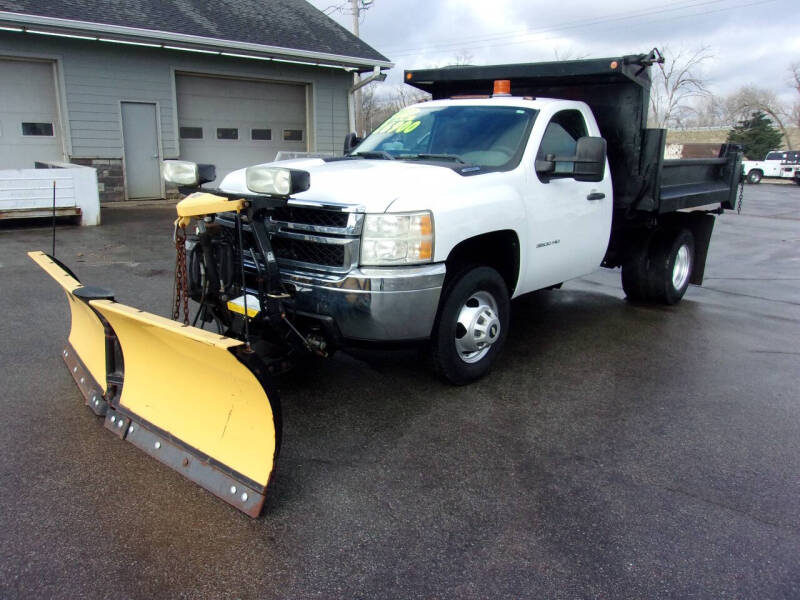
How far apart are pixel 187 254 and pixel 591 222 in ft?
11.1

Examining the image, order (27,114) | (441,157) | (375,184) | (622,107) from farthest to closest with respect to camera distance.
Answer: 1. (27,114)
2. (622,107)
3. (441,157)
4. (375,184)

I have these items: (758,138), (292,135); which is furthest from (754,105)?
(292,135)

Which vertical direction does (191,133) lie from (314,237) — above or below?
above

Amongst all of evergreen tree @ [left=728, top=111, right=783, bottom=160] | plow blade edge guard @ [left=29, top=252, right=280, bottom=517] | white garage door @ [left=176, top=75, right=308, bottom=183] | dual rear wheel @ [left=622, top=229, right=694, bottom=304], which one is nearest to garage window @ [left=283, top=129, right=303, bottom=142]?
white garage door @ [left=176, top=75, right=308, bottom=183]

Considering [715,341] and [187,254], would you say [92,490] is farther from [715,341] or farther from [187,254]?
[715,341]

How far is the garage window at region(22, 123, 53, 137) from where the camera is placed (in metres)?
13.5

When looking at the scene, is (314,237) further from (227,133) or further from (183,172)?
(227,133)

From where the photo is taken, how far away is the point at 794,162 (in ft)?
114

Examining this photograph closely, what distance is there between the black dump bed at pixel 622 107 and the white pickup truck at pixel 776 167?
1330 inches

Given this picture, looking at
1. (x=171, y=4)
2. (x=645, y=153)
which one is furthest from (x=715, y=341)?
(x=171, y=4)

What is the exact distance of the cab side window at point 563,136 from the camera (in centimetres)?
506

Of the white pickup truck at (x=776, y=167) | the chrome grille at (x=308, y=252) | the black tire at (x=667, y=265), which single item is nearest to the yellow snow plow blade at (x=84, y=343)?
the chrome grille at (x=308, y=252)

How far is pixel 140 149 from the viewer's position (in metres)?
14.9

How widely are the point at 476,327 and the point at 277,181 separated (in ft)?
5.87
